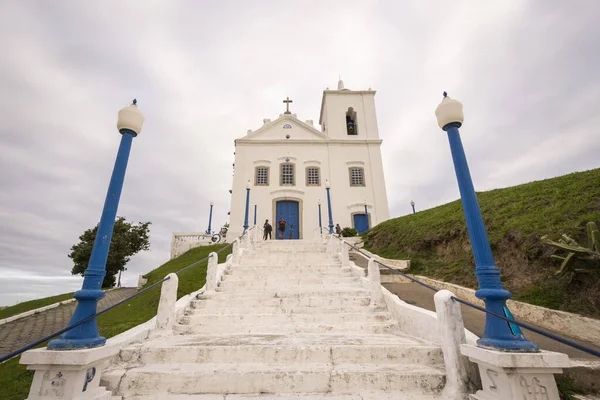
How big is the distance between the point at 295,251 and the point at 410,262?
13.7 ft

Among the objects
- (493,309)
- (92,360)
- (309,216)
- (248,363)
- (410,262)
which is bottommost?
(248,363)

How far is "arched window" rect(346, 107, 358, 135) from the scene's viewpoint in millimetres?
22237

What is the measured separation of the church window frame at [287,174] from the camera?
19406 millimetres

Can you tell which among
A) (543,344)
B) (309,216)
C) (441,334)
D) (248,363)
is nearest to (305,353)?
(248,363)

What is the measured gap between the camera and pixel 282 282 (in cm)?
721

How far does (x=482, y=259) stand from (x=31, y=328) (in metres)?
11.8

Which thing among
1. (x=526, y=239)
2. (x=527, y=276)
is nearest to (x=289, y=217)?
(x=526, y=239)

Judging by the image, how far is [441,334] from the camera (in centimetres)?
340

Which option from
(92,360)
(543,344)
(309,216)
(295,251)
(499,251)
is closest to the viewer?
(92,360)

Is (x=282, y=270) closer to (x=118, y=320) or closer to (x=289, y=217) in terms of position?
(x=118, y=320)

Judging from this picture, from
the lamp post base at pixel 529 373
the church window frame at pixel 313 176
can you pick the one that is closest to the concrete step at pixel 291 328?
the lamp post base at pixel 529 373

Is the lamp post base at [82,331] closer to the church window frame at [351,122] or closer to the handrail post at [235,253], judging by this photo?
the handrail post at [235,253]

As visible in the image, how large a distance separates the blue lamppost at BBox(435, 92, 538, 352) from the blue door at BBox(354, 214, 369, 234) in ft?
50.7

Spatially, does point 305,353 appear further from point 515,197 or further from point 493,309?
point 515,197
